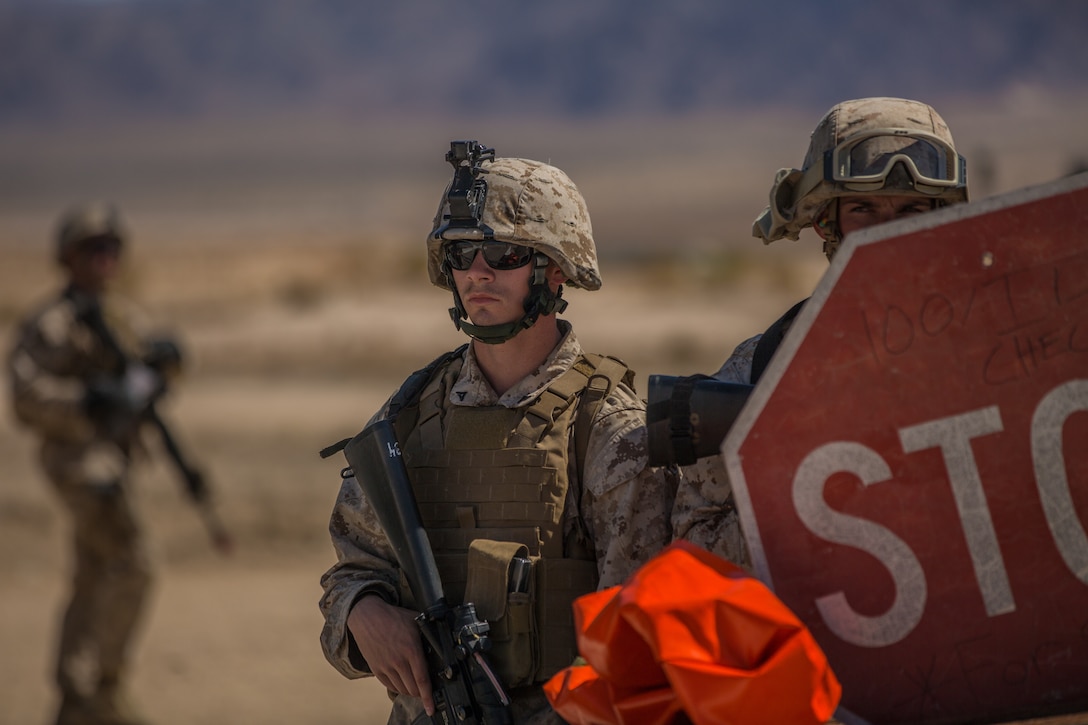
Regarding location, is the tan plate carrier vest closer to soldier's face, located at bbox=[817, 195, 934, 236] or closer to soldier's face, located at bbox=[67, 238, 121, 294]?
soldier's face, located at bbox=[817, 195, 934, 236]

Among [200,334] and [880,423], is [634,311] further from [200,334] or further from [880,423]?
[880,423]

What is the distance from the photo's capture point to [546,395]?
11.5 ft

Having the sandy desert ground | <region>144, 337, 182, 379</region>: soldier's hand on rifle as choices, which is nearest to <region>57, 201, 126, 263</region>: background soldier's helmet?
<region>144, 337, 182, 379</region>: soldier's hand on rifle

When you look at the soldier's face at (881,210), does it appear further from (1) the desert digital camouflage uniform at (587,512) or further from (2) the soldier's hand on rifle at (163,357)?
(2) the soldier's hand on rifle at (163,357)

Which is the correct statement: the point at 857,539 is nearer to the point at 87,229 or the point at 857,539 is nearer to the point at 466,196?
the point at 466,196

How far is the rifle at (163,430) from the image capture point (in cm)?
876

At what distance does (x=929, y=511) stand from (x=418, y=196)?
92.5m


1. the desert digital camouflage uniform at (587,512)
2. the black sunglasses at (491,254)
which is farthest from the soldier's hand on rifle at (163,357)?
the black sunglasses at (491,254)

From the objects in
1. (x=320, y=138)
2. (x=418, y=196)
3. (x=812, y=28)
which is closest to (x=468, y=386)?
(x=418, y=196)

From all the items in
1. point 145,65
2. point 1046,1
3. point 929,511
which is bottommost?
point 929,511

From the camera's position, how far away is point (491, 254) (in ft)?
11.6

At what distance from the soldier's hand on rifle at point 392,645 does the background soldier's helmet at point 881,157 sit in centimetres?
136

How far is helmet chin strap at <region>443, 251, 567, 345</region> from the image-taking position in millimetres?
3494

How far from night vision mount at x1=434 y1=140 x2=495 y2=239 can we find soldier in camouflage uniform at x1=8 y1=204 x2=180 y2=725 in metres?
5.54
